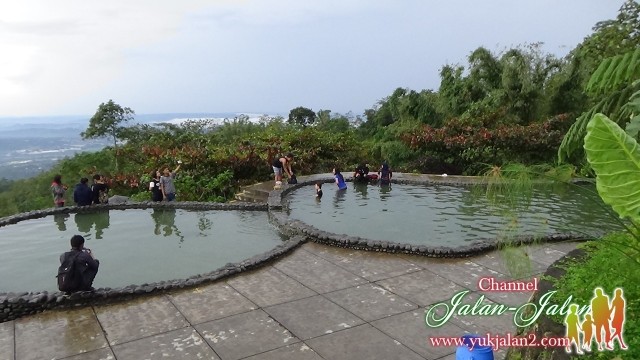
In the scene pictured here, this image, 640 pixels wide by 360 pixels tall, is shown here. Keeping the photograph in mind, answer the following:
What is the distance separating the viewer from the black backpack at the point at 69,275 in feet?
25.2

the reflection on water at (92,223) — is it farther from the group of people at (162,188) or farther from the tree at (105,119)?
the tree at (105,119)

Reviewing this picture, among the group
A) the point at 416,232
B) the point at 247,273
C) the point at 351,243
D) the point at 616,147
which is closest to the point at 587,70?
the point at 416,232

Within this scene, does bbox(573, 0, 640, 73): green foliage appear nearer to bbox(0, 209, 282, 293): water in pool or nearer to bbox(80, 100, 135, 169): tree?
bbox(0, 209, 282, 293): water in pool

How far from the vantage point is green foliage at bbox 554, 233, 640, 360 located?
428cm

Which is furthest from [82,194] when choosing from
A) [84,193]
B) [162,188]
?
[162,188]

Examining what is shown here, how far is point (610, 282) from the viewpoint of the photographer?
17.0ft

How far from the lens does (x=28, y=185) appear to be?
42156mm

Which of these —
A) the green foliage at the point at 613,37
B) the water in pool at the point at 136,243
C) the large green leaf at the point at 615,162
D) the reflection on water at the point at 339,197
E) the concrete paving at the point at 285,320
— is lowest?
the water in pool at the point at 136,243

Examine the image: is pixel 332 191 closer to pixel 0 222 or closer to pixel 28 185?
pixel 0 222

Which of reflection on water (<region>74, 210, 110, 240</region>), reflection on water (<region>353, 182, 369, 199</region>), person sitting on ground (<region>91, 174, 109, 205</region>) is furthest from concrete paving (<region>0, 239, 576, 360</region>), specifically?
person sitting on ground (<region>91, 174, 109, 205</region>)

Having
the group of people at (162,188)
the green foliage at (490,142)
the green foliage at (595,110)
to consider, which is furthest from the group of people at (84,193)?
the green foliage at (490,142)

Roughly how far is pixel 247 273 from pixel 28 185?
136ft

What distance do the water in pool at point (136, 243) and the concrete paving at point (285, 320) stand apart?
1.87 meters

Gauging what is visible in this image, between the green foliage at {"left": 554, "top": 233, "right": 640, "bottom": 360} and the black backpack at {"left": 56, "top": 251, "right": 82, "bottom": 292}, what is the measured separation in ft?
23.4
